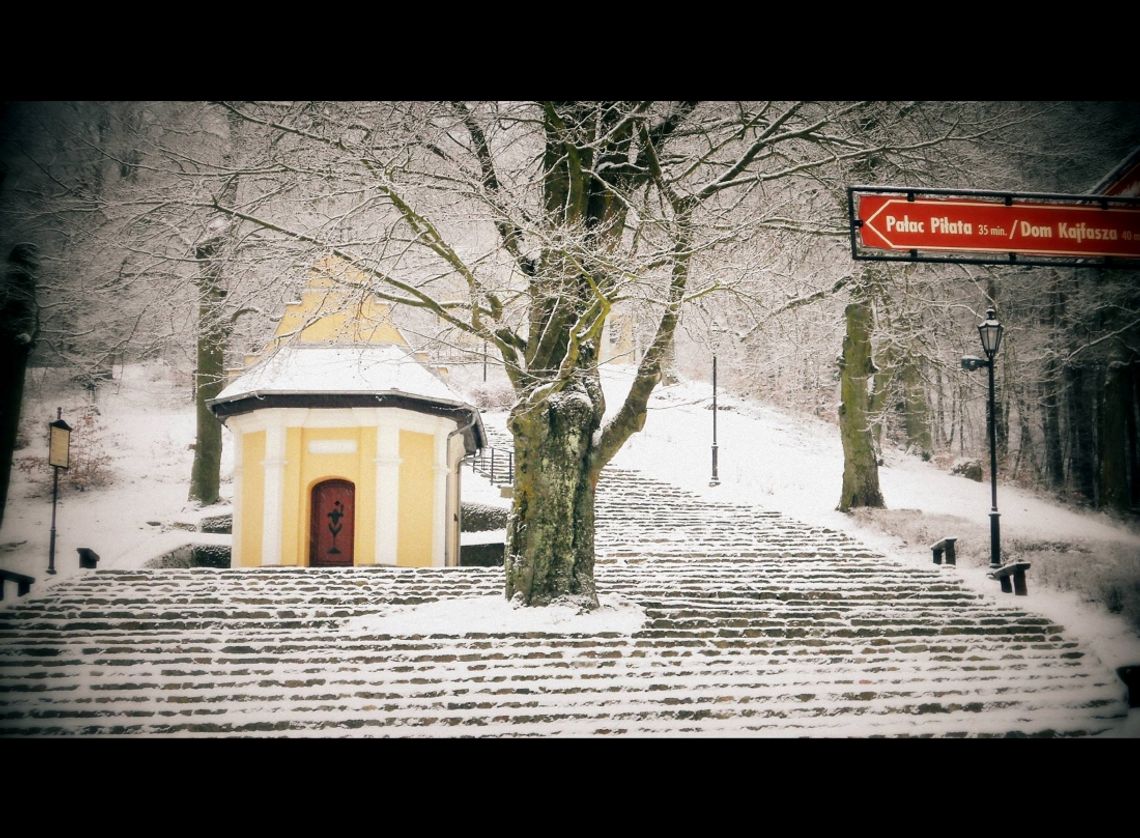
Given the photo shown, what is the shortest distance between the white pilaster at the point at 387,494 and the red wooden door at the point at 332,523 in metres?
0.26

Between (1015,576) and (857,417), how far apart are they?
2.54 m

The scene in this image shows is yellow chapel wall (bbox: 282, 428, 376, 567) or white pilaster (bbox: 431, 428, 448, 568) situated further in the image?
white pilaster (bbox: 431, 428, 448, 568)

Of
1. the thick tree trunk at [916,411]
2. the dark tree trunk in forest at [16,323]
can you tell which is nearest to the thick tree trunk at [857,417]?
the thick tree trunk at [916,411]

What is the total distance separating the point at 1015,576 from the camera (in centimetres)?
517

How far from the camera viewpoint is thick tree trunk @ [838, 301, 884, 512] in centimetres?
727

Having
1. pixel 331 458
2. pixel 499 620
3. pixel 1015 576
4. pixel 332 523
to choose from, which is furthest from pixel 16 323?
pixel 1015 576

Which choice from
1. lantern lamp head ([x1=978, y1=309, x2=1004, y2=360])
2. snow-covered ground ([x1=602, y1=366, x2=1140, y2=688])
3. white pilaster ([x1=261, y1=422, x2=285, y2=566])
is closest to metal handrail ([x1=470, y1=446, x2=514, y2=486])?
snow-covered ground ([x1=602, y1=366, x2=1140, y2=688])

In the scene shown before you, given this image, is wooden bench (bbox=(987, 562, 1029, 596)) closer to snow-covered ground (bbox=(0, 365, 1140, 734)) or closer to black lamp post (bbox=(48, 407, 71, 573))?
snow-covered ground (bbox=(0, 365, 1140, 734))

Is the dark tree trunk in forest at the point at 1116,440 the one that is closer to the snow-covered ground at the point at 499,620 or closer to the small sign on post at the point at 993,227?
the small sign on post at the point at 993,227

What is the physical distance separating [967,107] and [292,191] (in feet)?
15.9

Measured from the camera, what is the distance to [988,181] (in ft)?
15.6

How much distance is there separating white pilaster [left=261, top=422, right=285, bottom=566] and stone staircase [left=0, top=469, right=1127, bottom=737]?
0.64 meters

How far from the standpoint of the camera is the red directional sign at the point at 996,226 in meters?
3.38

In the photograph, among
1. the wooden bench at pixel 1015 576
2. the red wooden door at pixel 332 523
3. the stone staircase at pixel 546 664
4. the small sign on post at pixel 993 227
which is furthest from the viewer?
the red wooden door at pixel 332 523
